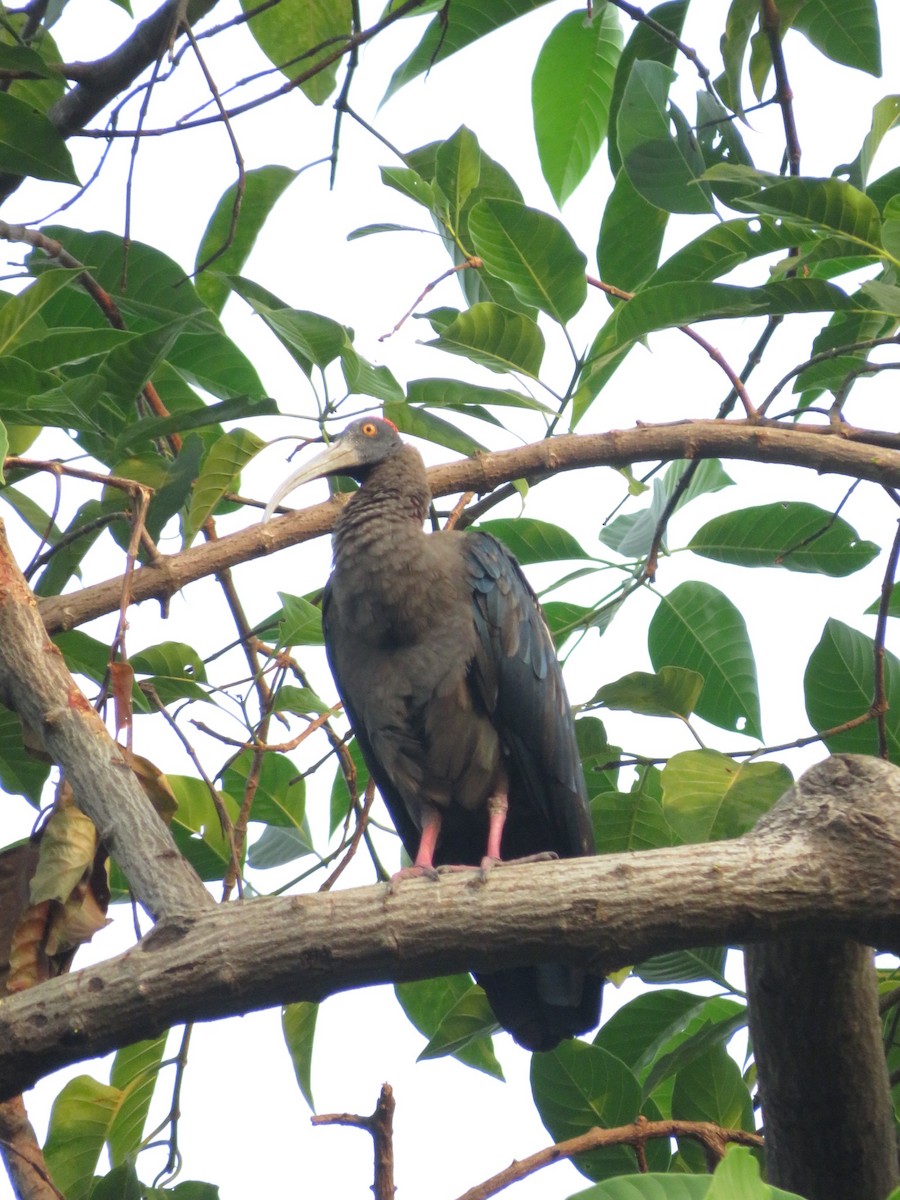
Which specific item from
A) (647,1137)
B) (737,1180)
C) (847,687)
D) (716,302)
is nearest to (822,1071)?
(647,1137)

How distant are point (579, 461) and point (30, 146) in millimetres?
1823

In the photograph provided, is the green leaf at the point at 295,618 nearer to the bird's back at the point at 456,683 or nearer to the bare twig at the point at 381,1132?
the bird's back at the point at 456,683

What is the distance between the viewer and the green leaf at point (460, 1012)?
160 inches

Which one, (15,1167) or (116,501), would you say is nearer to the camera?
(15,1167)

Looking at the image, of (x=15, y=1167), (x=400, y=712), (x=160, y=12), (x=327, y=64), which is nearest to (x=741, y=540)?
(x=400, y=712)

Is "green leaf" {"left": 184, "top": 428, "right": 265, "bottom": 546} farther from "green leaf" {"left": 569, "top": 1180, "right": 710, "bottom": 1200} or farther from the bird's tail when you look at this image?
"green leaf" {"left": 569, "top": 1180, "right": 710, "bottom": 1200}

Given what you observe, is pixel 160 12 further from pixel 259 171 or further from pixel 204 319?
pixel 204 319

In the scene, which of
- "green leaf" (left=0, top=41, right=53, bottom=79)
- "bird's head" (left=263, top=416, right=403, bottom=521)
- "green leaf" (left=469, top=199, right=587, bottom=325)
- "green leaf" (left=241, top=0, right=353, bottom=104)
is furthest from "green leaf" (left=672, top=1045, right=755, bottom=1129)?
"green leaf" (left=0, top=41, right=53, bottom=79)

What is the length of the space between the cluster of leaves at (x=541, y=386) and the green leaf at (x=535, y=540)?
13 mm

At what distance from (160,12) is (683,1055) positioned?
11.4 ft

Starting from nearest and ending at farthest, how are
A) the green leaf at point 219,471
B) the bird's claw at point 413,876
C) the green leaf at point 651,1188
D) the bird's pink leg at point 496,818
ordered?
1. the green leaf at point 651,1188
2. the bird's claw at point 413,876
3. the green leaf at point 219,471
4. the bird's pink leg at point 496,818

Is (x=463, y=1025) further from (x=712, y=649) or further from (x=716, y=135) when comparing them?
(x=716, y=135)

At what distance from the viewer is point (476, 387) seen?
401 cm

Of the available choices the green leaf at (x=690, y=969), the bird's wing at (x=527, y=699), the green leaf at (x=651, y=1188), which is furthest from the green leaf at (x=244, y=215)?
the green leaf at (x=651, y=1188)
